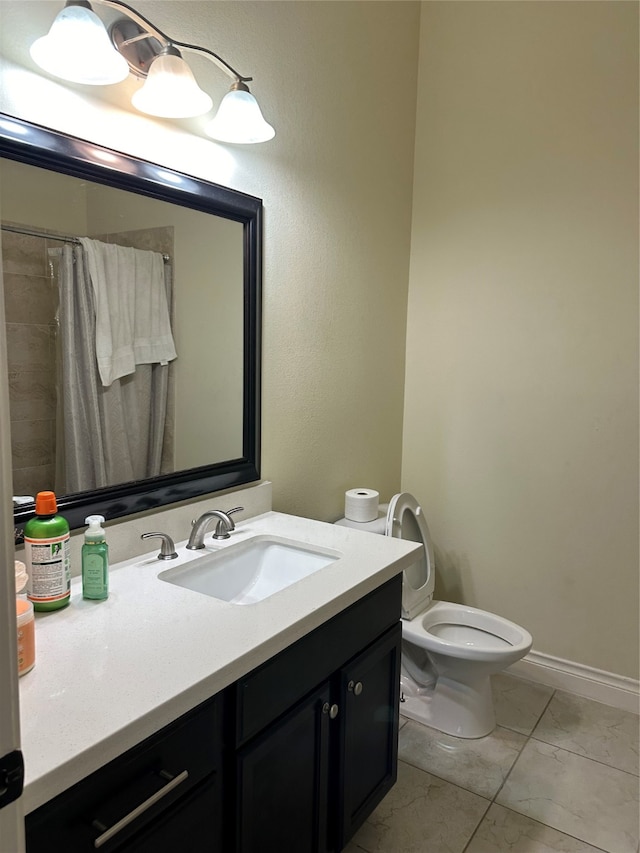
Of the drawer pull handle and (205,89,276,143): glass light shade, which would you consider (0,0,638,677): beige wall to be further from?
the drawer pull handle

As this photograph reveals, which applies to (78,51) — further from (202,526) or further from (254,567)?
(254,567)

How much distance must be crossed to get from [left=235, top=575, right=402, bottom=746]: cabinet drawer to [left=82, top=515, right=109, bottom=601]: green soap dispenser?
383mm

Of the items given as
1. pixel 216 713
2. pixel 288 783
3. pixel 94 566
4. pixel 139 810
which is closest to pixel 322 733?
pixel 288 783

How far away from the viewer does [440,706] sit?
2.23 metres

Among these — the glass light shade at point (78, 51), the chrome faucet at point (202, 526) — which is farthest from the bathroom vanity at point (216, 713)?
the glass light shade at point (78, 51)

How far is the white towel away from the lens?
4.75 ft

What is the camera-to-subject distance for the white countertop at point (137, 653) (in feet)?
2.74

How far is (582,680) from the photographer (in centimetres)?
250

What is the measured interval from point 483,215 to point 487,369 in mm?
660

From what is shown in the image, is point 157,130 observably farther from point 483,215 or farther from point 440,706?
point 440,706

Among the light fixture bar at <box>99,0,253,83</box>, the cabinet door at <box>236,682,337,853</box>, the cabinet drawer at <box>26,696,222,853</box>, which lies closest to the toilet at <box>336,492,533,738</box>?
the cabinet door at <box>236,682,337,853</box>

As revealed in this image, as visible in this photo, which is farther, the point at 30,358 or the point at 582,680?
the point at 582,680

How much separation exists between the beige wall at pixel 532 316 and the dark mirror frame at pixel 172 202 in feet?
3.69

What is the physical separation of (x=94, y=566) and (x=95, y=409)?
0.40 meters
